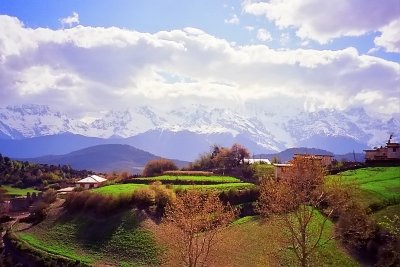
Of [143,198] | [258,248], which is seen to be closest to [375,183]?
[258,248]

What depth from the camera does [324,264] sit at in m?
44.8

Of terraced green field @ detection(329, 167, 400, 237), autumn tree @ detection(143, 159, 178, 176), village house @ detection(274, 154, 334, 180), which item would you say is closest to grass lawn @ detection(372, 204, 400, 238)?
terraced green field @ detection(329, 167, 400, 237)

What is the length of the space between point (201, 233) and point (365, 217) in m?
18.3

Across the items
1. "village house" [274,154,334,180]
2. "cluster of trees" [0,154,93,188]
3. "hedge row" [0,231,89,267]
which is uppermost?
"cluster of trees" [0,154,93,188]

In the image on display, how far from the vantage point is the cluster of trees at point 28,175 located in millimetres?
163650

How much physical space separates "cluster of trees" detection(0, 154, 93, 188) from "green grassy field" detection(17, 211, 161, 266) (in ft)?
291

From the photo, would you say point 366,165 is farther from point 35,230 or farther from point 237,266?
point 35,230

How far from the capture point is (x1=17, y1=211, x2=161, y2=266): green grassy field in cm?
5769

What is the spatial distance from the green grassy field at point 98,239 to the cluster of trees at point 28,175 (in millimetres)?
88846

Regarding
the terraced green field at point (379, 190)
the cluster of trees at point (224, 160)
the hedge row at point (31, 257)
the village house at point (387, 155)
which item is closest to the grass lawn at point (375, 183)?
the terraced green field at point (379, 190)

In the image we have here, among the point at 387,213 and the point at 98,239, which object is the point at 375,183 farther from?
the point at 98,239

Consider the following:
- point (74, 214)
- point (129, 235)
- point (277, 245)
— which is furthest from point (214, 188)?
point (277, 245)

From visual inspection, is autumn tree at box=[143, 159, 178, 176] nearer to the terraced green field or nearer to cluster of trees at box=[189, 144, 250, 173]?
cluster of trees at box=[189, 144, 250, 173]

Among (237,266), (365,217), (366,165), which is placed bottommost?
(237,266)
